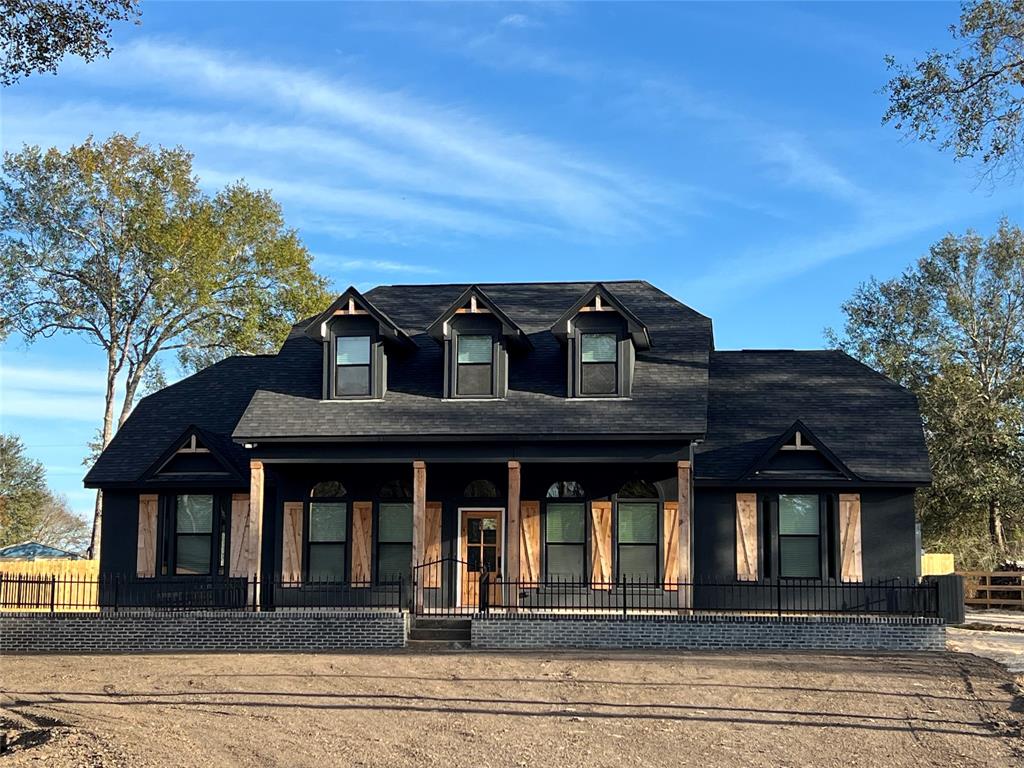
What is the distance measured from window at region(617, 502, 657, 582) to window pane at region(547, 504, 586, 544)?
90cm

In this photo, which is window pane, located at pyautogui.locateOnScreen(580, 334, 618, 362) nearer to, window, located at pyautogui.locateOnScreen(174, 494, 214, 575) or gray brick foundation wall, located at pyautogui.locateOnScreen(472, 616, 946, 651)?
gray brick foundation wall, located at pyautogui.locateOnScreen(472, 616, 946, 651)

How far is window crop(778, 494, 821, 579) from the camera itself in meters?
28.2

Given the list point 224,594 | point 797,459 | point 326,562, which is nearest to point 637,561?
point 797,459

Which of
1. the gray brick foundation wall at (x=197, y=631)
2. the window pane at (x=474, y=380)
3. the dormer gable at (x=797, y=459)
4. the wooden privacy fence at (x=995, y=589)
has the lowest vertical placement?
the gray brick foundation wall at (x=197, y=631)

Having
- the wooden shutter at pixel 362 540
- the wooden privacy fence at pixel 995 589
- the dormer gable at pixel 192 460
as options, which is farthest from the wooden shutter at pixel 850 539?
the dormer gable at pixel 192 460

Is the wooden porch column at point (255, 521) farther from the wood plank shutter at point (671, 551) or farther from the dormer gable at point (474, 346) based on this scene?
the wood plank shutter at point (671, 551)

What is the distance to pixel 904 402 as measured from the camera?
101 ft

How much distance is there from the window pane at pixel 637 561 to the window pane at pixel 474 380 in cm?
482

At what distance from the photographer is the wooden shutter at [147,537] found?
1171 inches

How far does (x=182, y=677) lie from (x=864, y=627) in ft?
→ 40.4

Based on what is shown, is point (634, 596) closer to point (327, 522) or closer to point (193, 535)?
point (327, 522)

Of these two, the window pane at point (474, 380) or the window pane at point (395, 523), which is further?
the window pane at point (395, 523)

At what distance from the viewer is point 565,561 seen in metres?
28.3

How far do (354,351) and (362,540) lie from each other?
4.39 meters
